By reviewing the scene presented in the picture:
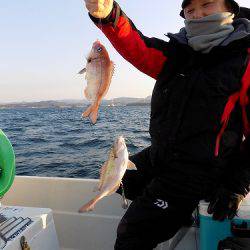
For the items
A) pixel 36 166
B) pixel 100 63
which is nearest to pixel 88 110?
pixel 100 63

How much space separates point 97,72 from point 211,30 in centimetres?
139

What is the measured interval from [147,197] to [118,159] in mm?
912

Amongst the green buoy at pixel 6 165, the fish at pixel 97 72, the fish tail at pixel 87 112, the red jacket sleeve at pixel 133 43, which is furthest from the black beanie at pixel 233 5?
the green buoy at pixel 6 165

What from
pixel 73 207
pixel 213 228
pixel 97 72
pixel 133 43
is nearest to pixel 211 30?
pixel 133 43

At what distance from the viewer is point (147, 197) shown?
9.98 feet

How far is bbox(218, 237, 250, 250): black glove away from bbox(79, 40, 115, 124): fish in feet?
5.04

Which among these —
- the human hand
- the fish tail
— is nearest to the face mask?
the human hand

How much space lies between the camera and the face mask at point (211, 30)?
297 cm

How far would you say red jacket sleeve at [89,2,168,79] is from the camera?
265 cm

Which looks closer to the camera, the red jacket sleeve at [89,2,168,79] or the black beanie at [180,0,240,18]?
the red jacket sleeve at [89,2,168,79]

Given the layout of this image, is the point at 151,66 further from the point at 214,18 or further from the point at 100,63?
the point at 100,63

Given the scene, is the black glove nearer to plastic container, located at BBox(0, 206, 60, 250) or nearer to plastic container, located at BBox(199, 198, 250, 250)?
plastic container, located at BBox(199, 198, 250, 250)

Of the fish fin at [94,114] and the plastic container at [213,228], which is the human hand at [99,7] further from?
the plastic container at [213,228]

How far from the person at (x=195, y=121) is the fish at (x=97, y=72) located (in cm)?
70
